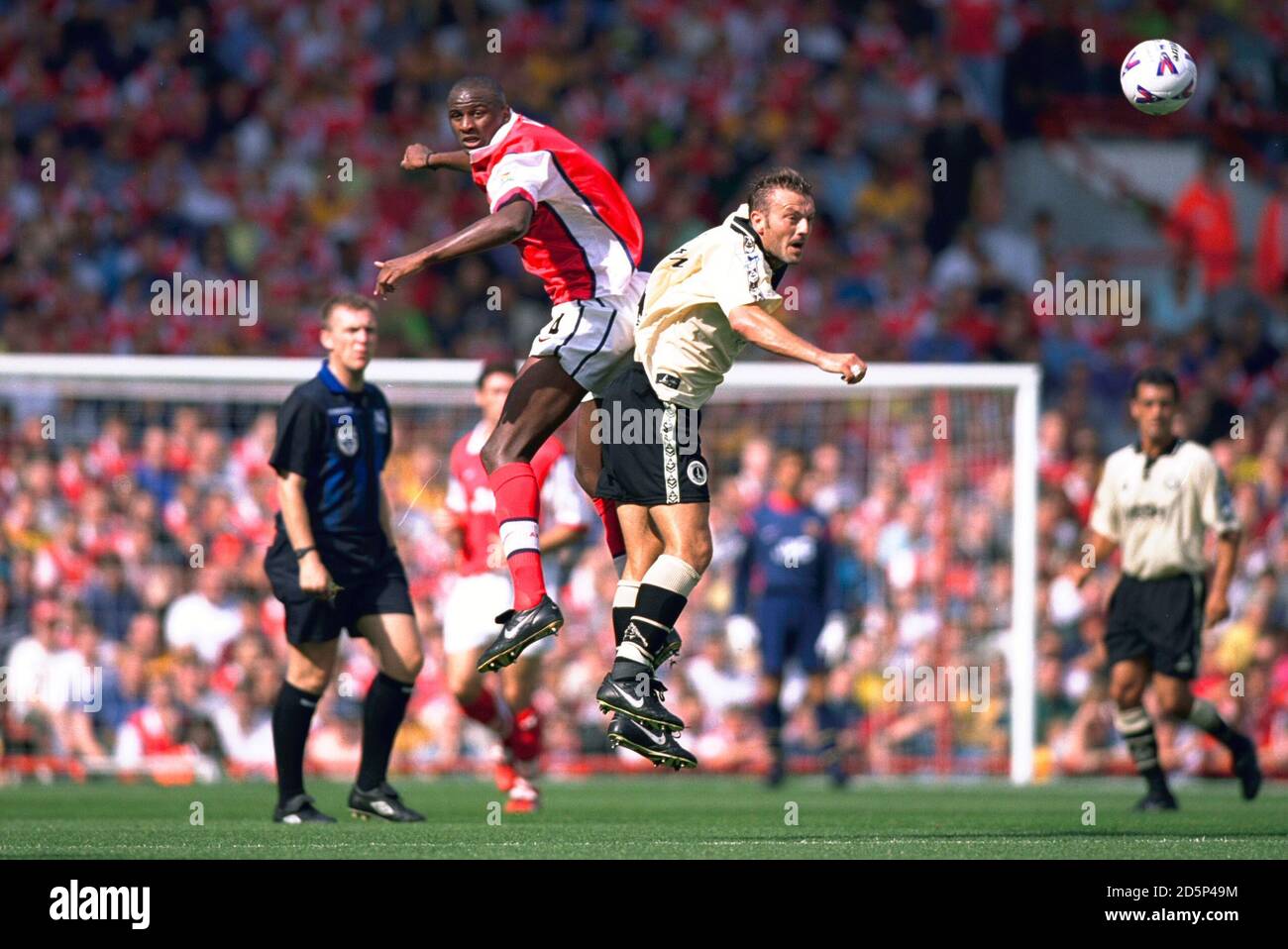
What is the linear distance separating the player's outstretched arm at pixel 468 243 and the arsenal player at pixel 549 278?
107 millimetres

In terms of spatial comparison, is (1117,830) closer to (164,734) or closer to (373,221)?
(164,734)

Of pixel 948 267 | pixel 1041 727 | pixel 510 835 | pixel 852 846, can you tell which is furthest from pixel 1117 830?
pixel 948 267

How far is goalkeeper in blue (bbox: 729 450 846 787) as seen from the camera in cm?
1569

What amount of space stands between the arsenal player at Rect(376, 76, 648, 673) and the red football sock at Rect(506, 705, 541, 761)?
2.66 m

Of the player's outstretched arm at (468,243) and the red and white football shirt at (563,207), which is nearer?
the player's outstretched arm at (468,243)

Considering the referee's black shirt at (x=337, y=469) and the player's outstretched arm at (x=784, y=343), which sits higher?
the player's outstretched arm at (x=784, y=343)

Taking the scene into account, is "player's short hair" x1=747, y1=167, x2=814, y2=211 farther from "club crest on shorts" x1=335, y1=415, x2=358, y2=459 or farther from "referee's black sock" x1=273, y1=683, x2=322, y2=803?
"referee's black sock" x1=273, y1=683, x2=322, y2=803

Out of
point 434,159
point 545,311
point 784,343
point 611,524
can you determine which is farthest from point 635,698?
point 545,311

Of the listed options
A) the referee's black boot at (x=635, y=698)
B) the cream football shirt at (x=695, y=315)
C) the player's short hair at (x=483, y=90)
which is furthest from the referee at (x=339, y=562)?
the referee's black boot at (x=635, y=698)

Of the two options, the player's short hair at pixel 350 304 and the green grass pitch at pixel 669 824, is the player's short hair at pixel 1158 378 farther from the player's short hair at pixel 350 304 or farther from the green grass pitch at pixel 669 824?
the player's short hair at pixel 350 304

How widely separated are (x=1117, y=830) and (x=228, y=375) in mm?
7763

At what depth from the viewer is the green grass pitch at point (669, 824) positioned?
863cm

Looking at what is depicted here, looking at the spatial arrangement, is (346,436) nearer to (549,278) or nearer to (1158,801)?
(549,278)

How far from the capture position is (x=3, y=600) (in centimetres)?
1577
